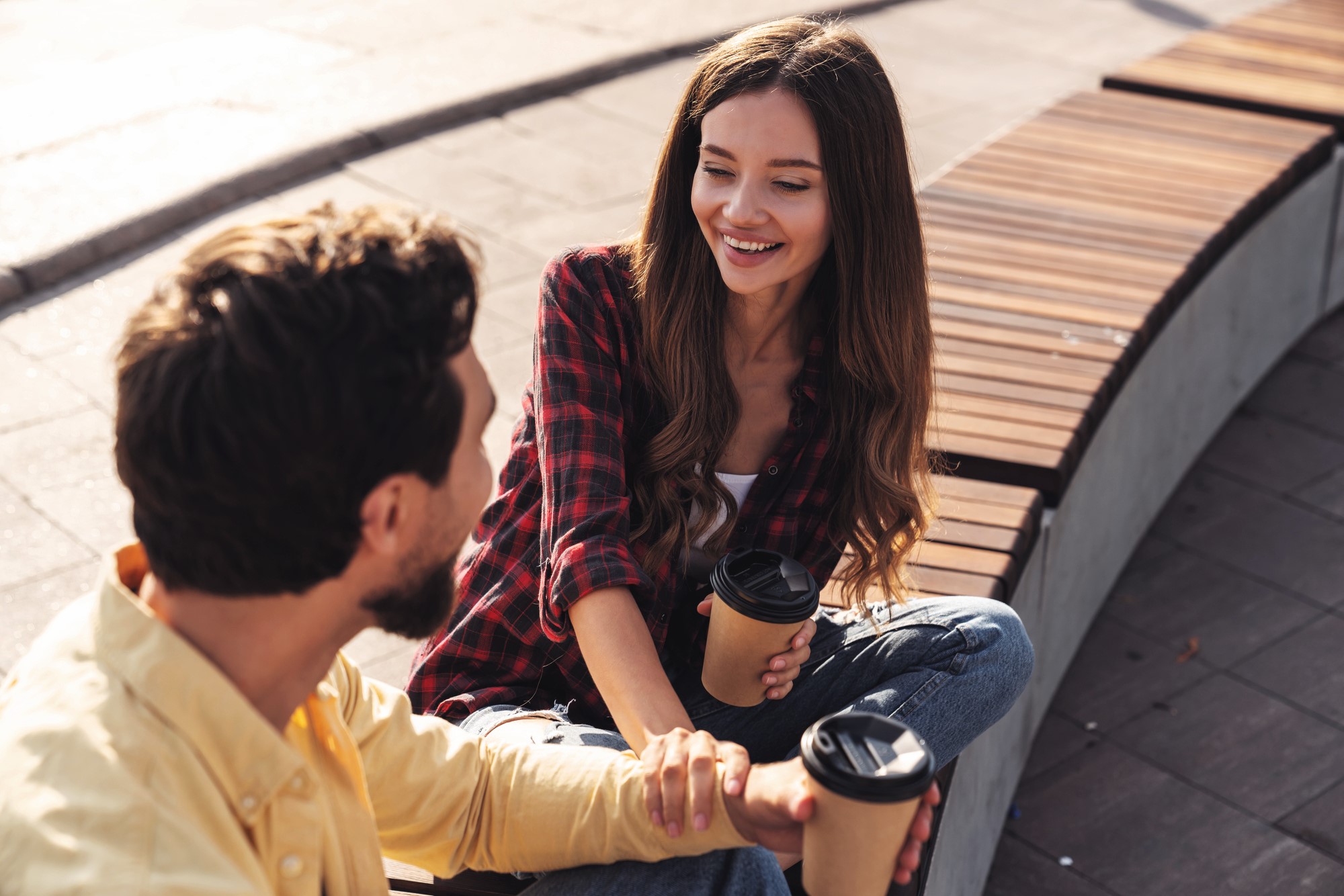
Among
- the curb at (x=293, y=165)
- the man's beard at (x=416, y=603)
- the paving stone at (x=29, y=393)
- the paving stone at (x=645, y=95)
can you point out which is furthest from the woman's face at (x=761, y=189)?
the paving stone at (x=645, y=95)

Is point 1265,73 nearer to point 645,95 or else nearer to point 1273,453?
point 1273,453

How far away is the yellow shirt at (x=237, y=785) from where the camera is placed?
1.41 metres

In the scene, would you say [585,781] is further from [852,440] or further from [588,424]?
[852,440]

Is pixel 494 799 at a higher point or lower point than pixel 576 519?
lower

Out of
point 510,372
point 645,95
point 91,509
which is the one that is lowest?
point 91,509

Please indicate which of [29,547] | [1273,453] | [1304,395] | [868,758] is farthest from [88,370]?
[1304,395]

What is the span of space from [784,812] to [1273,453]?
391 centimetres

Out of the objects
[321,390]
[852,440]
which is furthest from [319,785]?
[852,440]

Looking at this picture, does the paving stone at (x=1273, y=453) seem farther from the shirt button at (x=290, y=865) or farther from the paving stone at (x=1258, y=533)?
the shirt button at (x=290, y=865)

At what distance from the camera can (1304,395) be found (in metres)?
5.55

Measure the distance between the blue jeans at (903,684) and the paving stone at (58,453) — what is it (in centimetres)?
236

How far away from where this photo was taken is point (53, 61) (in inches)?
286

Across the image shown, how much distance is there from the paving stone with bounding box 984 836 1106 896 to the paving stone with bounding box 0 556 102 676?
7.74 feet

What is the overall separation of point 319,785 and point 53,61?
6.66m
